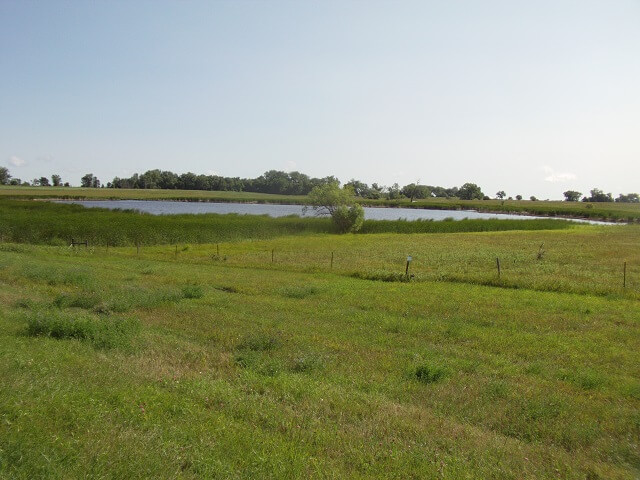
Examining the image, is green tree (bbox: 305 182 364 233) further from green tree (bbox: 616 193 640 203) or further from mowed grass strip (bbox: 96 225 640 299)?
green tree (bbox: 616 193 640 203)

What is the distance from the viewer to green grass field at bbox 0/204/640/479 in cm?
541

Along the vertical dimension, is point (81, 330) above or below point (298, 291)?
above

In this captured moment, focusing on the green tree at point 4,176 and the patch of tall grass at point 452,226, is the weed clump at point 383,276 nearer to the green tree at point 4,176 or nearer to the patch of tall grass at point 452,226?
the patch of tall grass at point 452,226

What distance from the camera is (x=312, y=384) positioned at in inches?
332

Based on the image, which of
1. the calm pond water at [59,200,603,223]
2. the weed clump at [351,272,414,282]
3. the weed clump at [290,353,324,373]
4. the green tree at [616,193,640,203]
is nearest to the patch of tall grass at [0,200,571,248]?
the calm pond water at [59,200,603,223]

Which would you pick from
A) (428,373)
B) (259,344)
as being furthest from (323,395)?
(259,344)

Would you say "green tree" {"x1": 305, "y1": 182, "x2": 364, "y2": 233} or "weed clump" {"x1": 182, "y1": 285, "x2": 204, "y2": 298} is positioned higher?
"green tree" {"x1": 305, "y1": 182, "x2": 364, "y2": 233}

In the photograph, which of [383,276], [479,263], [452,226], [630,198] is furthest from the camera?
[630,198]

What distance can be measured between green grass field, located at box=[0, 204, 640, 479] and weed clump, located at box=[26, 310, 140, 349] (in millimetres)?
51

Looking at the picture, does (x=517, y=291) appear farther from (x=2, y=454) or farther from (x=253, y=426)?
(x=2, y=454)

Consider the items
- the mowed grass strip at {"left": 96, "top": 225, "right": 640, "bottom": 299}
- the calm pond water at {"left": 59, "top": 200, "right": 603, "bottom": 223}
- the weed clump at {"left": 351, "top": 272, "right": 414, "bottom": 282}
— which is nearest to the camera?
the mowed grass strip at {"left": 96, "top": 225, "right": 640, "bottom": 299}

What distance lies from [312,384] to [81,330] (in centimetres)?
592

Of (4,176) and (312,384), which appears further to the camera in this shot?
(4,176)

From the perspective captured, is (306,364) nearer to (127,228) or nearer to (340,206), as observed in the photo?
(127,228)
